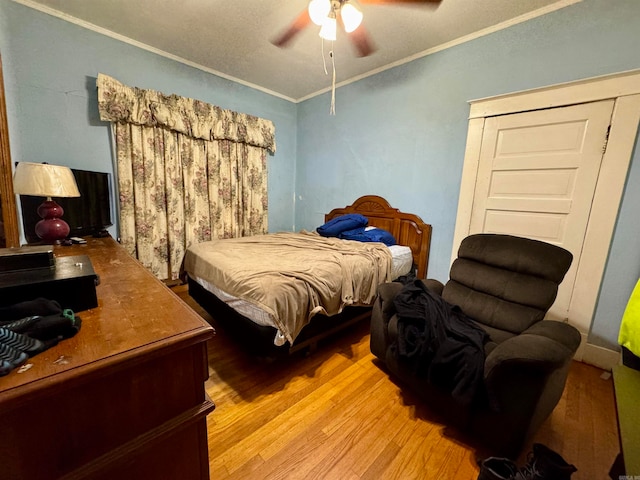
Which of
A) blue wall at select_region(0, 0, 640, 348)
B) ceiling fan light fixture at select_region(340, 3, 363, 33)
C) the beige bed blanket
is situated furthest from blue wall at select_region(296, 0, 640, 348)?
ceiling fan light fixture at select_region(340, 3, 363, 33)

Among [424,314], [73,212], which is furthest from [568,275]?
[73,212]

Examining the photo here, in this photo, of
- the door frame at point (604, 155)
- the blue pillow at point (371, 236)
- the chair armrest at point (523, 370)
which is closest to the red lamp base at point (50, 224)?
the blue pillow at point (371, 236)

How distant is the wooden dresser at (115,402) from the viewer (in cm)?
50

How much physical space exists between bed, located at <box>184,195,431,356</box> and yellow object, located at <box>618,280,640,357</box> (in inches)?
54.6

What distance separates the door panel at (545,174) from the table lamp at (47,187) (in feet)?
10.5

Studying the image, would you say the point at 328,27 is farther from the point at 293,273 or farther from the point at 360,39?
the point at 293,273

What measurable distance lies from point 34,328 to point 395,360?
159 cm

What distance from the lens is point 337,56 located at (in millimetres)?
2734

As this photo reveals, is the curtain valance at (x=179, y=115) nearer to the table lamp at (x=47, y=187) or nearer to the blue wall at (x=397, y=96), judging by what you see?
the blue wall at (x=397, y=96)

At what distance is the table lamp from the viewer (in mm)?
1530

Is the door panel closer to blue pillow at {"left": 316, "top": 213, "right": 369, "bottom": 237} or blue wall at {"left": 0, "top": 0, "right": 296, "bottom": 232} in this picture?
blue pillow at {"left": 316, "top": 213, "right": 369, "bottom": 237}

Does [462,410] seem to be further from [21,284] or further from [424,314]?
[21,284]

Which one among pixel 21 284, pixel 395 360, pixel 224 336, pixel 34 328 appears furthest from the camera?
pixel 224 336

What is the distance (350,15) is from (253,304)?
1883mm
